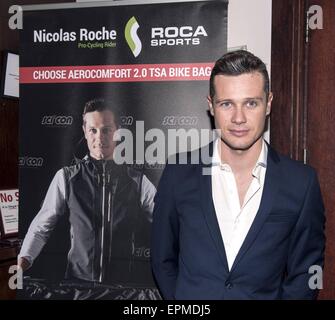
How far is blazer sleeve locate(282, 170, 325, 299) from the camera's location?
5.58 ft

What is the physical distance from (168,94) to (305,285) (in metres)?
1.10

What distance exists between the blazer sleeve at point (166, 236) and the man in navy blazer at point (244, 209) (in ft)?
0.06

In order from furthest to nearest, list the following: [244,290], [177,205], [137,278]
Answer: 1. [137,278]
2. [177,205]
3. [244,290]

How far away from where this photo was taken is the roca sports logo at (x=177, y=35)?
2150mm

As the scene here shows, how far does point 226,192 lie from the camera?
1.77 meters

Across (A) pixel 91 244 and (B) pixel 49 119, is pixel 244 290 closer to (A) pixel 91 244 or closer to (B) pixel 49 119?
(A) pixel 91 244

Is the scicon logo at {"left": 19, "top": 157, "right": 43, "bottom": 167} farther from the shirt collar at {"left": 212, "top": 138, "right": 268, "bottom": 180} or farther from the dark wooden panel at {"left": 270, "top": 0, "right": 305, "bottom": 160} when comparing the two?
the dark wooden panel at {"left": 270, "top": 0, "right": 305, "bottom": 160}

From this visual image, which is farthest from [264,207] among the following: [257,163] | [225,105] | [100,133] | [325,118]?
[100,133]

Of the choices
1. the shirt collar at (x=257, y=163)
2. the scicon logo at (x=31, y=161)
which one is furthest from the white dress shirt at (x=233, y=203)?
the scicon logo at (x=31, y=161)

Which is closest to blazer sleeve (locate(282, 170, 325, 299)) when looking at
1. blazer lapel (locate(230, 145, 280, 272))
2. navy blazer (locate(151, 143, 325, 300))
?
navy blazer (locate(151, 143, 325, 300))

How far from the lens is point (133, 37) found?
221 centimetres

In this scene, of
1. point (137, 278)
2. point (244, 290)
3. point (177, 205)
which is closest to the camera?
point (244, 290)

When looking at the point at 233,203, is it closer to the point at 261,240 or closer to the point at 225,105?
the point at 261,240

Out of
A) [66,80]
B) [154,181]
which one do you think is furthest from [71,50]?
[154,181]
